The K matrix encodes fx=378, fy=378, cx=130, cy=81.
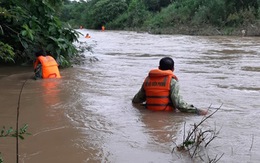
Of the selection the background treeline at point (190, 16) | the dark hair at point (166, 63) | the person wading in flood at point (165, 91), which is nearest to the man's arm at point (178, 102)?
the person wading in flood at point (165, 91)

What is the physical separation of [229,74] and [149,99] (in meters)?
4.46

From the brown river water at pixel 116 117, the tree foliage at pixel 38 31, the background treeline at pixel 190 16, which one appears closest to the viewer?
the brown river water at pixel 116 117

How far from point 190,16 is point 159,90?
110 feet

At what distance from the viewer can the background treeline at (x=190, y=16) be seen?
2989cm

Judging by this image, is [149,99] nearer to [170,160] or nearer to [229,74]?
[170,160]

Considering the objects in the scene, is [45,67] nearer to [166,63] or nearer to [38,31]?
[38,31]

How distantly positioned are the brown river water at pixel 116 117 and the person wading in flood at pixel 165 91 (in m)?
0.15

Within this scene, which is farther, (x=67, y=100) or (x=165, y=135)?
(x=67, y=100)

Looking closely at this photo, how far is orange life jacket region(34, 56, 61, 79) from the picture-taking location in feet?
28.0

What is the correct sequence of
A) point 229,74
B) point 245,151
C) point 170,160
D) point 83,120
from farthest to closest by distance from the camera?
point 229,74 < point 83,120 < point 245,151 < point 170,160

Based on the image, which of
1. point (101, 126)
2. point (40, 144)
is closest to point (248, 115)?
point (101, 126)

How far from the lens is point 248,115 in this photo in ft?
18.5

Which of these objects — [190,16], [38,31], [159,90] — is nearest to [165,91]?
[159,90]

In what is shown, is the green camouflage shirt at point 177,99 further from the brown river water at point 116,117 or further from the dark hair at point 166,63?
the dark hair at point 166,63
